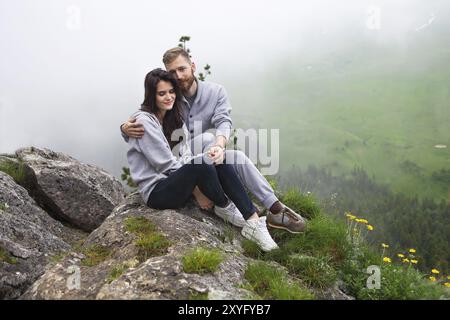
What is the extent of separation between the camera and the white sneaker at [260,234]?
25.6 ft

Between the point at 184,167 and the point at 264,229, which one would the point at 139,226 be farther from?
the point at 264,229

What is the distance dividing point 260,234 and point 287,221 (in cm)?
60

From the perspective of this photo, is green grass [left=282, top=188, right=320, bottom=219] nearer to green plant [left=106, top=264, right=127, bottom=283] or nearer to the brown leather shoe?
the brown leather shoe

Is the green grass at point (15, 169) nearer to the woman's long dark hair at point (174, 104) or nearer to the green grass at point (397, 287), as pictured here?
the woman's long dark hair at point (174, 104)

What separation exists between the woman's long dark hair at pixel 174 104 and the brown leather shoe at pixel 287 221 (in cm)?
260

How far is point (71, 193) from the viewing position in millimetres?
10172

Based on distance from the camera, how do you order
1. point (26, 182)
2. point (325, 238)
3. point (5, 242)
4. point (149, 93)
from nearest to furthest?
point (5, 242) < point (325, 238) < point (149, 93) < point (26, 182)

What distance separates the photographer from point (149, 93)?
332 inches

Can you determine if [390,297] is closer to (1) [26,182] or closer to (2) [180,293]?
(2) [180,293]

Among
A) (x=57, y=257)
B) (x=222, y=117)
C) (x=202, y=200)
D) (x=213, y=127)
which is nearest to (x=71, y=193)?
(x=57, y=257)

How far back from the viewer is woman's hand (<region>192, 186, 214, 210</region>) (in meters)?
8.71

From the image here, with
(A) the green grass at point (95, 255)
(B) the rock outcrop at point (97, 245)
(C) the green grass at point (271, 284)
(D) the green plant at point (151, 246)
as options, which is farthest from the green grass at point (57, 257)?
(C) the green grass at point (271, 284)
